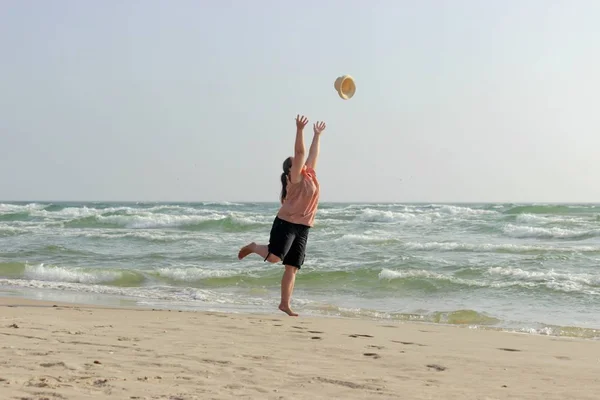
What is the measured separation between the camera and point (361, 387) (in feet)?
12.2

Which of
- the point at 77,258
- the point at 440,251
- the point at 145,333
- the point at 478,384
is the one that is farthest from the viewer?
the point at 440,251

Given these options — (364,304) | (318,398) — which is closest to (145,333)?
(318,398)

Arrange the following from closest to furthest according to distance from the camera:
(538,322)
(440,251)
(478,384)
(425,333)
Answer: (478,384) < (425,333) < (538,322) < (440,251)

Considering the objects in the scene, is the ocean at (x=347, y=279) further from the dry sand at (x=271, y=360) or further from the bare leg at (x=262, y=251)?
the dry sand at (x=271, y=360)

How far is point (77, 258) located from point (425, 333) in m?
9.17

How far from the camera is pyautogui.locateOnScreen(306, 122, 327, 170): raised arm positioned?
664cm

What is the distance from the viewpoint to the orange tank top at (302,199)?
656 centimetres

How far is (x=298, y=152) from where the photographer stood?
20.8 feet

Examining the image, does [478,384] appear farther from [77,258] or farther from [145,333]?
[77,258]

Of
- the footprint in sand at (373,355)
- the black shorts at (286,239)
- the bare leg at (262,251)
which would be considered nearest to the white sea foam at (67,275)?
the bare leg at (262,251)

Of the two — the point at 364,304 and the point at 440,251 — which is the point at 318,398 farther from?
the point at 440,251

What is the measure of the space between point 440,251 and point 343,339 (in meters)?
9.75

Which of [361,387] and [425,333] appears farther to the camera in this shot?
[425,333]

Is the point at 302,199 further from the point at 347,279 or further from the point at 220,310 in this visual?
the point at 347,279
